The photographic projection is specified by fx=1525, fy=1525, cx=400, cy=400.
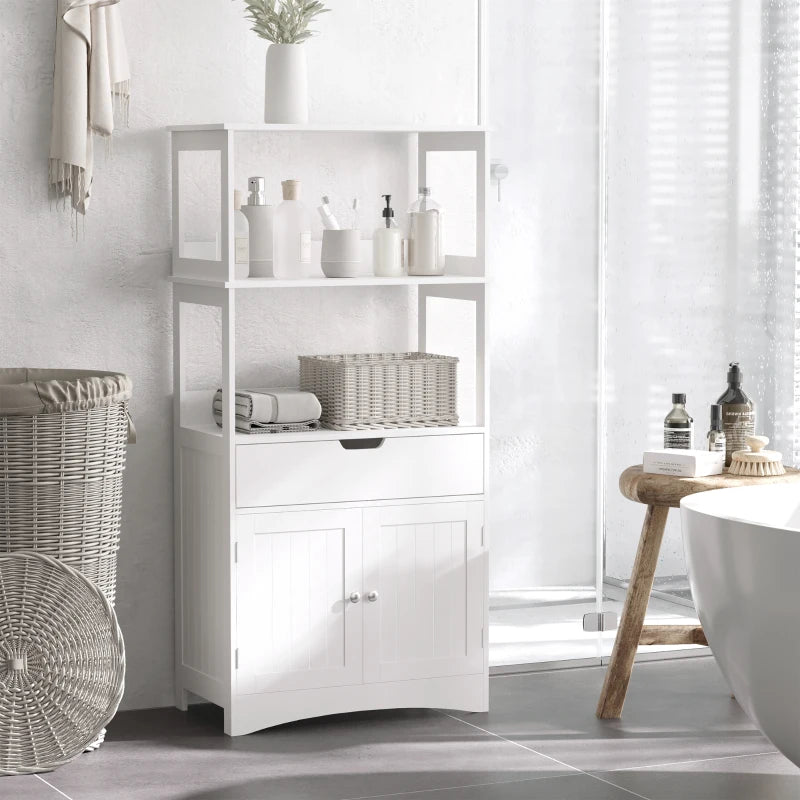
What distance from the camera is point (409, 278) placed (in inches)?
143

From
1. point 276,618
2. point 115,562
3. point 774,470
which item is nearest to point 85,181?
point 115,562

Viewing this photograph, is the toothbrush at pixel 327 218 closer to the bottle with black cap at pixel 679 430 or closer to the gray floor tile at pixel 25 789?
the bottle with black cap at pixel 679 430

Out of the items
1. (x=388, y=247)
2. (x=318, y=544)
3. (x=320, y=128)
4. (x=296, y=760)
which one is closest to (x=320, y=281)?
(x=388, y=247)

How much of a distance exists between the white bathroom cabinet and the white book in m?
0.41

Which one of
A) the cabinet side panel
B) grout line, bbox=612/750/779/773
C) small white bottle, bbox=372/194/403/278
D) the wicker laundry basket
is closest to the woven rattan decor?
the wicker laundry basket

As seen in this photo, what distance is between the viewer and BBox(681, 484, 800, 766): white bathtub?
2.84 m

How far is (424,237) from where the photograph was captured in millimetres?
3697

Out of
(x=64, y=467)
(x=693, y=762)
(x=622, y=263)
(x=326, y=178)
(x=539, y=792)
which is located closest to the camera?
(x=539, y=792)

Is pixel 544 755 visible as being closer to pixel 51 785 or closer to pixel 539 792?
pixel 539 792

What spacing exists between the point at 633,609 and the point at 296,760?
0.90 m

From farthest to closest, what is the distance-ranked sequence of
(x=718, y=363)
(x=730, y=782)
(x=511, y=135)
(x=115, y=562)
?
(x=718, y=363) → (x=511, y=135) → (x=115, y=562) → (x=730, y=782)

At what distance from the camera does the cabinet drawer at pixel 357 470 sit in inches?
137

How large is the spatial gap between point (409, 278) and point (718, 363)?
1.33 meters

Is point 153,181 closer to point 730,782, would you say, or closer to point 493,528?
point 493,528
